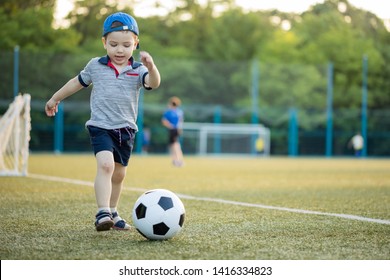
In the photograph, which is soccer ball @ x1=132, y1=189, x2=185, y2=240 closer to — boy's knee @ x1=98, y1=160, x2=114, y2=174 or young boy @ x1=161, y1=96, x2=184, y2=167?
boy's knee @ x1=98, y1=160, x2=114, y2=174

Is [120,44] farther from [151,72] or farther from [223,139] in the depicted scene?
[223,139]

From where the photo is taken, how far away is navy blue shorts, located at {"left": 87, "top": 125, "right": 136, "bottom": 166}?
185 inches

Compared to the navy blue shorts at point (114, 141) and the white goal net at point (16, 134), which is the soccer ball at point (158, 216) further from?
the white goal net at point (16, 134)

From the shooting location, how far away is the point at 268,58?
37219mm

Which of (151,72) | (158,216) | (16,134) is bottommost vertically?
(158,216)

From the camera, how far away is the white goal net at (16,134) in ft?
34.1

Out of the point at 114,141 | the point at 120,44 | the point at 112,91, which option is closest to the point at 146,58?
the point at 120,44

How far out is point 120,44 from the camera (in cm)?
470

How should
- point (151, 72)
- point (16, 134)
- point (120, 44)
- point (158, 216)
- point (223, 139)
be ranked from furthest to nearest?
1. point (223, 139)
2. point (16, 134)
3. point (120, 44)
4. point (151, 72)
5. point (158, 216)

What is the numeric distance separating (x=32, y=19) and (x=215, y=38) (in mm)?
14397

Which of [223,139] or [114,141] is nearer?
[114,141]

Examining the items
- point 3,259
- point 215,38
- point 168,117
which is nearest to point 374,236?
point 3,259

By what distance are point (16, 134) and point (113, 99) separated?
19.7 feet

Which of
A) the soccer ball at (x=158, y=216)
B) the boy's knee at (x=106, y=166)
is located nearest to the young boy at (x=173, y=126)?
the boy's knee at (x=106, y=166)
